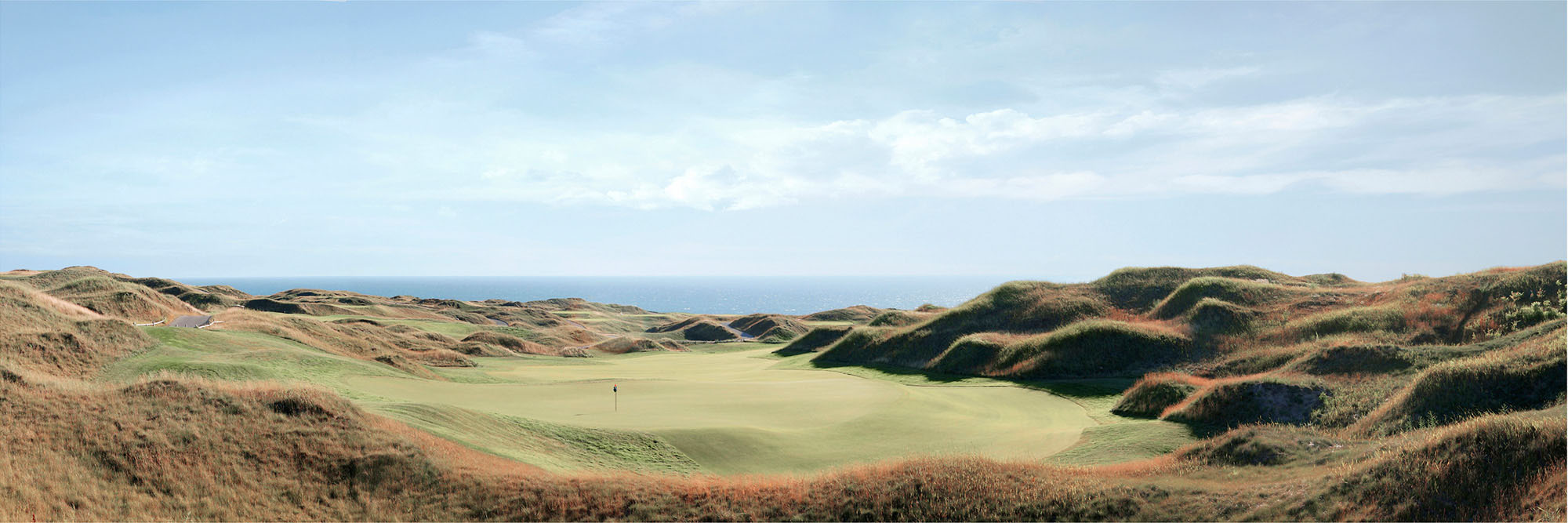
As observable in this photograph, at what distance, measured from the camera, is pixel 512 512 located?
12.7m

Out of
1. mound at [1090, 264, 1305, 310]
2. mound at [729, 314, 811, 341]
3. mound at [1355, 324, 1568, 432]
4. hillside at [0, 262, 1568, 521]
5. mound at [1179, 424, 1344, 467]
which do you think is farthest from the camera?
mound at [729, 314, 811, 341]

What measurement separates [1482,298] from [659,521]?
3678 cm

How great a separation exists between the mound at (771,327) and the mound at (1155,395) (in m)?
46.1

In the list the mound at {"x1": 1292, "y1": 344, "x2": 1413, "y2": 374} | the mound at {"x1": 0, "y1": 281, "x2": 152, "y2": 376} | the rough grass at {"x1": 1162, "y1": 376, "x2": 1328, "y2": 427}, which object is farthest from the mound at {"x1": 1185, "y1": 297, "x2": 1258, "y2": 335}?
the mound at {"x1": 0, "y1": 281, "x2": 152, "y2": 376}

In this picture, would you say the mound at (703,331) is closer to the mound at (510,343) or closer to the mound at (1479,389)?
the mound at (510,343)

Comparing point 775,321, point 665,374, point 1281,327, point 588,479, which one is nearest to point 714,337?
point 775,321

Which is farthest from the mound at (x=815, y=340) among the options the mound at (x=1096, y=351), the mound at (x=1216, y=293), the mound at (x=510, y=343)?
the mound at (x=1216, y=293)

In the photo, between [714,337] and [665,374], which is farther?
[714,337]

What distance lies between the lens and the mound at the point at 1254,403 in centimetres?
2123

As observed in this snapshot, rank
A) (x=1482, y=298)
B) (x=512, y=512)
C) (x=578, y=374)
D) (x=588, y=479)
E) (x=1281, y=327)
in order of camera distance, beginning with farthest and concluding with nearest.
→ (x=578, y=374)
(x=1281, y=327)
(x=1482, y=298)
(x=588, y=479)
(x=512, y=512)

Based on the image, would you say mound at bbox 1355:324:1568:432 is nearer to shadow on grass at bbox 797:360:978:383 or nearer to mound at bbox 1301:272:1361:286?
shadow on grass at bbox 797:360:978:383

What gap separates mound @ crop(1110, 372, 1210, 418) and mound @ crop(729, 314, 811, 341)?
151ft

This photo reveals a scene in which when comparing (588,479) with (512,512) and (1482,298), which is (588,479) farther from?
(1482,298)

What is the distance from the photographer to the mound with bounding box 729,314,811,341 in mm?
75438
